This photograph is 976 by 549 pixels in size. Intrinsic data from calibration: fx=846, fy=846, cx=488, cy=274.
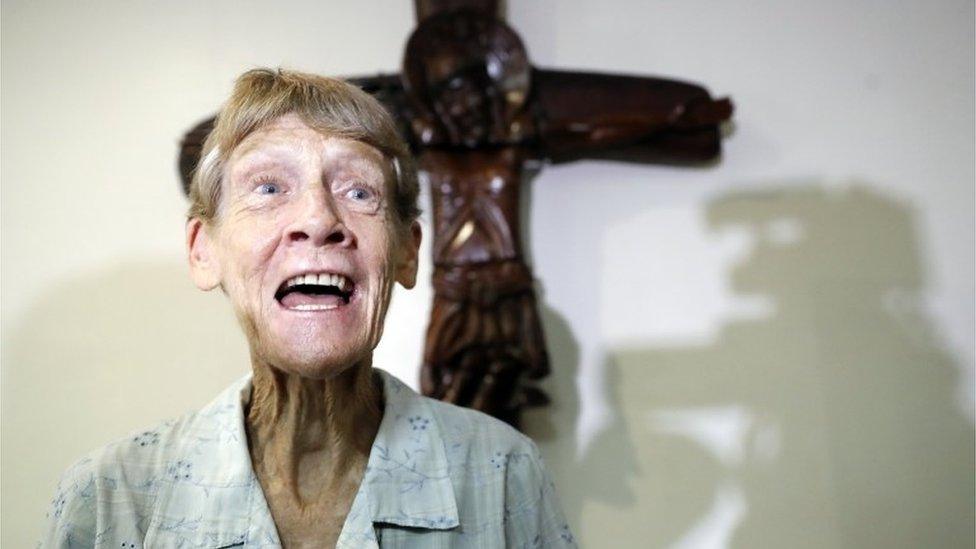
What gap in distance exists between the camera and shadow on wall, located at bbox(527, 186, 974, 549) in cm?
131

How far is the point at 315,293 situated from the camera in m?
0.74

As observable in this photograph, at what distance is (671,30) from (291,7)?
672 millimetres

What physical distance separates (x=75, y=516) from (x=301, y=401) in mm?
219

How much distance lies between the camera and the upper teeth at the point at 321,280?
27.7 inches

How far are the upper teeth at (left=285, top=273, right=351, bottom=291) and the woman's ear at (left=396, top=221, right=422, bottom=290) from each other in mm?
103

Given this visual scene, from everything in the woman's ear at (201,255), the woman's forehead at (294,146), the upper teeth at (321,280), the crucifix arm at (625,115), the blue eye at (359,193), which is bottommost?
the upper teeth at (321,280)

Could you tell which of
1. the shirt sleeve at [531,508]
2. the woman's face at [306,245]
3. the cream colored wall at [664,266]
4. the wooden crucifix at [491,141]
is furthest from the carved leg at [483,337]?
the woman's face at [306,245]

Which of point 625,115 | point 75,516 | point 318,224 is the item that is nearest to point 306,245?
point 318,224

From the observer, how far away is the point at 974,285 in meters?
1.33

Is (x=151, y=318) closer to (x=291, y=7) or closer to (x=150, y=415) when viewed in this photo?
(x=150, y=415)

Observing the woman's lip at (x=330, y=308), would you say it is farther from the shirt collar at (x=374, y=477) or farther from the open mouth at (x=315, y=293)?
the shirt collar at (x=374, y=477)

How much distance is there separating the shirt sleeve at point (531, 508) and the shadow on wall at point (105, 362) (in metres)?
0.73

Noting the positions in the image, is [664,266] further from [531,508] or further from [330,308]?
[330,308]

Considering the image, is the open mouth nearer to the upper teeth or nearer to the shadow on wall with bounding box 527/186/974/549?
the upper teeth
